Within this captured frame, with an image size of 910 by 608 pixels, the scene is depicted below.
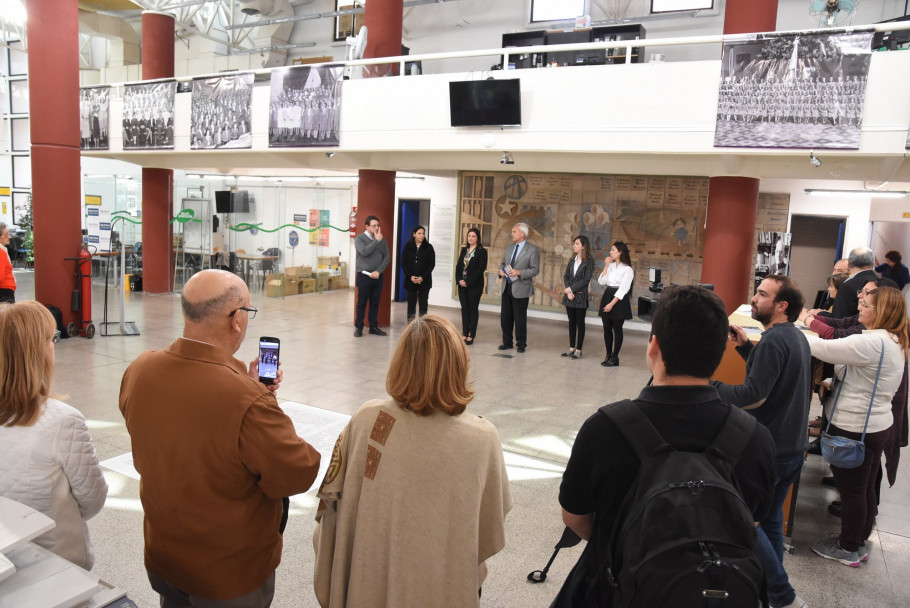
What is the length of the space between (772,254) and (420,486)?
10.1 metres

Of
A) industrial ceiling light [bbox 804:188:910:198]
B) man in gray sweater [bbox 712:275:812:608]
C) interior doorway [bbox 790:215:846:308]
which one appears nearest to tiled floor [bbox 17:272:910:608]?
man in gray sweater [bbox 712:275:812:608]

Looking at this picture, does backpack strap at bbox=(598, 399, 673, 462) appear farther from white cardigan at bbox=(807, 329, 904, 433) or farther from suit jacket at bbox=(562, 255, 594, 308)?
suit jacket at bbox=(562, 255, 594, 308)

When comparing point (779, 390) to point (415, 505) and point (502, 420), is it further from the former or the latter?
point (502, 420)

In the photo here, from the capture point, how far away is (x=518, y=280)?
8930 mm

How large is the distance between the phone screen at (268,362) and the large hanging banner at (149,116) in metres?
10.2

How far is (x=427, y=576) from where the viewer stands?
6.09ft

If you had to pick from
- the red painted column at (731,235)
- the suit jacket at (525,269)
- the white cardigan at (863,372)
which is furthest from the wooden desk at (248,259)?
the white cardigan at (863,372)

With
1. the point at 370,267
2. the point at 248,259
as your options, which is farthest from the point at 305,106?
the point at 248,259

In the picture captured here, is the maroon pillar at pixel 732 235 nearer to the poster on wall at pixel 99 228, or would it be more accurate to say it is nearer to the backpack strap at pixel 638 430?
the backpack strap at pixel 638 430

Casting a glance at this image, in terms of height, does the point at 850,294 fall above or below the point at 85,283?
above

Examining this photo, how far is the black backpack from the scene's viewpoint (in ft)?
4.72

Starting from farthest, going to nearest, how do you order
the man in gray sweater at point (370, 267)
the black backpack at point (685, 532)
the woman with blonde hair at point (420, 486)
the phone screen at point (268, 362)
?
the man in gray sweater at point (370, 267) → the phone screen at point (268, 362) → the woman with blonde hair at point (420, 486) → the black backpack at point (685, 532)

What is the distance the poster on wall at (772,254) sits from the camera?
10.3m

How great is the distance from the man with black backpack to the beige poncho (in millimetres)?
257
